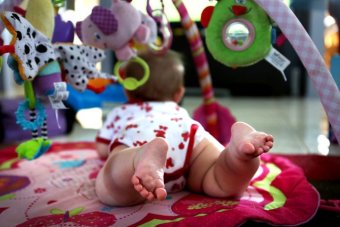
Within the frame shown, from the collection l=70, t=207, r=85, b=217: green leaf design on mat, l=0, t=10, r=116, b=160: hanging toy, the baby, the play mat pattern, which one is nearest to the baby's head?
the baby

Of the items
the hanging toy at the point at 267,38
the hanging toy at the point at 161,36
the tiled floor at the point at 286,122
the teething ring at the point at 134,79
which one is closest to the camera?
the hanging toy at the point at 267,38

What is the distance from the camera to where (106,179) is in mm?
729

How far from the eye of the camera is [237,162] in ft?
2.27

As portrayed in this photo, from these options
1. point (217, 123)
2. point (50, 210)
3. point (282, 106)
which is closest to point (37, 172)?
point (50, 210)

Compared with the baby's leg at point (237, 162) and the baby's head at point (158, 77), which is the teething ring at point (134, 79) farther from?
the baby's leg at point (237, 162)

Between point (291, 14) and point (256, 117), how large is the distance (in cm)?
140

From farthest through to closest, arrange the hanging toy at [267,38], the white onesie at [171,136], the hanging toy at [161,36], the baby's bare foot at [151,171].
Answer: the hanging toy at [161,36], the white onesie at [171,136], the hanging toy at [267,38], the baby's bare foot at [151,171]

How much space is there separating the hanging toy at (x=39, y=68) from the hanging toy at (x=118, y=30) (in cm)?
4

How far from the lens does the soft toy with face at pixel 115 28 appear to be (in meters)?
0.86

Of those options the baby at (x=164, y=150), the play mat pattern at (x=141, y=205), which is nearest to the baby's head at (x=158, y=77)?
the baby at (x=164, y=150)

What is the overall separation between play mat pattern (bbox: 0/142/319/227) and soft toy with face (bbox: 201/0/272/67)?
0.25 meters

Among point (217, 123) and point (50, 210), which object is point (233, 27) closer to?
point (50, 210)

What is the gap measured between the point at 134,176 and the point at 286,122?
4.73ft

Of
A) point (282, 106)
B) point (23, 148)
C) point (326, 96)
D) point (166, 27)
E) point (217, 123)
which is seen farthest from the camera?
point (282, 106)
